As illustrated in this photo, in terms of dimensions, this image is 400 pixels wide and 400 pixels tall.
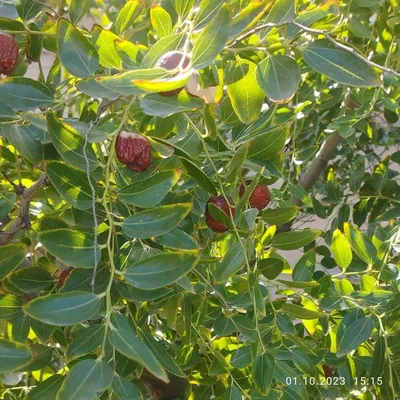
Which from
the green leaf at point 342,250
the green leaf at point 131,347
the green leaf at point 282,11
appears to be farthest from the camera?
the green leaf at point 342,250

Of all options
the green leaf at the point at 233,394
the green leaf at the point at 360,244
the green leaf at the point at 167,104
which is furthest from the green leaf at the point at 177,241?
the green leaf at the point at 360,244

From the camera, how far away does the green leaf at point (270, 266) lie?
0.58m

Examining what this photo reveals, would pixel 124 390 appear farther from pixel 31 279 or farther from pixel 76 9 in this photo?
pixel 76 9

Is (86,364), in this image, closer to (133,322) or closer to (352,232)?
(133,322)

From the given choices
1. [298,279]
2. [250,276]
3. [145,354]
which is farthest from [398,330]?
[145,354]

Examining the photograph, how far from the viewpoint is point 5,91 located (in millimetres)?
465

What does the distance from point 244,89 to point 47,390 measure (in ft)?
0.98

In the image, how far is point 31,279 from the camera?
0.51m

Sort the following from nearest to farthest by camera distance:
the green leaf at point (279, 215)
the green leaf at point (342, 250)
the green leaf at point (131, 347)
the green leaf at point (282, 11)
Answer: the green leaf at point (131, 347) < the green leaf at point (282, 11) < the green leaf at point (279, 215) < the green leaf at point (342, 250)

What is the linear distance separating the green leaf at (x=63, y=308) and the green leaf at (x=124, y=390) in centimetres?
7

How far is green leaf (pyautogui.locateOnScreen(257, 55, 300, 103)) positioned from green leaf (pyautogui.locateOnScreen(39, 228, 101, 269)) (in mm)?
166

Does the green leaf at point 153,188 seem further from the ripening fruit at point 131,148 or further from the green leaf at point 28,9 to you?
the green leaf at point 28,9

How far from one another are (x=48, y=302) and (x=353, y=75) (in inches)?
10.3

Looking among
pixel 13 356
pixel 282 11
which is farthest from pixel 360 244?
pixel 13 356
